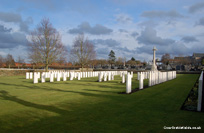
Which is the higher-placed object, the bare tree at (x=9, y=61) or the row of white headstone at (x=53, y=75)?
the bare tree at (x=9, y=61)

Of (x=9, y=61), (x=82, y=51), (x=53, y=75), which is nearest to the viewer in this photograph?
(x=53, y=75)

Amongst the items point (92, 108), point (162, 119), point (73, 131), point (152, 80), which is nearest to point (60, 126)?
point (73, 131)

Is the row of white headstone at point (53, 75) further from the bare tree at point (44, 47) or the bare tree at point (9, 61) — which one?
the bare tree at point (9, 61)

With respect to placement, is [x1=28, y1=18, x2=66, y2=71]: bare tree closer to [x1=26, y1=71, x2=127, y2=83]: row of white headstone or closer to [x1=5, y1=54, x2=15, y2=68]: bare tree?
[x1=26, y1=71, x2=127, y2=83]: row of white headstone

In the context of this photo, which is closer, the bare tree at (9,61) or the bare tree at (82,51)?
the bare tree at (82,51)

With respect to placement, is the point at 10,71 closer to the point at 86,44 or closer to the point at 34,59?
the point at 34,59

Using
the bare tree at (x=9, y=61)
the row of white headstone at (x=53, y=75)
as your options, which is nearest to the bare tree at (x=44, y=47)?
the row of white headstone at (x=53, y=75)

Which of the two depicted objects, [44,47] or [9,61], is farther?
[9,61]

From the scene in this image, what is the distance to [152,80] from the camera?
43.6 feet

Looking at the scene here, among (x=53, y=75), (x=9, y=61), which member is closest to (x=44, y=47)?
(x=53, y=75)

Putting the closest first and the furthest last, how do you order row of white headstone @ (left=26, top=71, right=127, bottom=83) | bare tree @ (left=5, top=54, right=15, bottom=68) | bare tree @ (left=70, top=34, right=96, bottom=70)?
1. row of white headstone @ (left=26, top=71, right=127, bottom=83)
2. bare tree @ (left=70, top=34, right=96, bottom=70)
3. bare tree @ (left=5, top=54, right=15, bottom=68)

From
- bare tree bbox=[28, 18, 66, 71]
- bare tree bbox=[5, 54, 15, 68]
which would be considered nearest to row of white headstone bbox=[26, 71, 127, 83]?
bare tree bbox=[28, 18, 66, 71]

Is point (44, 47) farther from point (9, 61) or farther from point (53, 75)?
point (9, 61)

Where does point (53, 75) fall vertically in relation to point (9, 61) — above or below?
below
